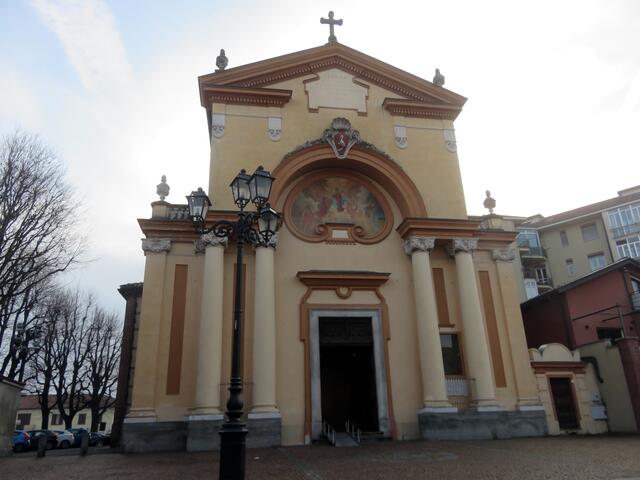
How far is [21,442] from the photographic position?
26016mm

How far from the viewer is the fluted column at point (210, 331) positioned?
13.2 m

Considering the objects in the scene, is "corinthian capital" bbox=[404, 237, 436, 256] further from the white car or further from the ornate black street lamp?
the white car

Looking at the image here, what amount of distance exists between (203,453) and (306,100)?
39.3 ft

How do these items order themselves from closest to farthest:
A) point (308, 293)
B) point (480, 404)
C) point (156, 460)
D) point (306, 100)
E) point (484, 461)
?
point (484, 461), point (156, 460), point (480, 404), point (308, 293), point (306, 100)

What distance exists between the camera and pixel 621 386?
1568cm

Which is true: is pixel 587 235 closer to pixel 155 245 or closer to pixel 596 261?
pixel 596 261

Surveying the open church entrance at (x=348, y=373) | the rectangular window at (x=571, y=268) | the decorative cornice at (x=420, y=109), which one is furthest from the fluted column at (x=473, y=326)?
the rectangular window at (x=571, y=268)

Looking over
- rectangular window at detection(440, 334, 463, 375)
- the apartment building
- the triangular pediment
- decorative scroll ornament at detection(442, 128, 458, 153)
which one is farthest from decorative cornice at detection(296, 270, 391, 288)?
the apartment building

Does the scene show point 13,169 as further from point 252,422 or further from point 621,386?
point 621,386

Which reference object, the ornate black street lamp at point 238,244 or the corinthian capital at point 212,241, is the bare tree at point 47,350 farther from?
the ornate black street lamp at point 238,244

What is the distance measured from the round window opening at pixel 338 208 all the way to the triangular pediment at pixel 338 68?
10.7ft

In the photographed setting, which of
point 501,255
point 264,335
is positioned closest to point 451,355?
point 501,255

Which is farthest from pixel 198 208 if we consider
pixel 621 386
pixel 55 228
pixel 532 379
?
pixel 621 386

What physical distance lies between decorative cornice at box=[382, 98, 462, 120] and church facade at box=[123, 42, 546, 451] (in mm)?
52
